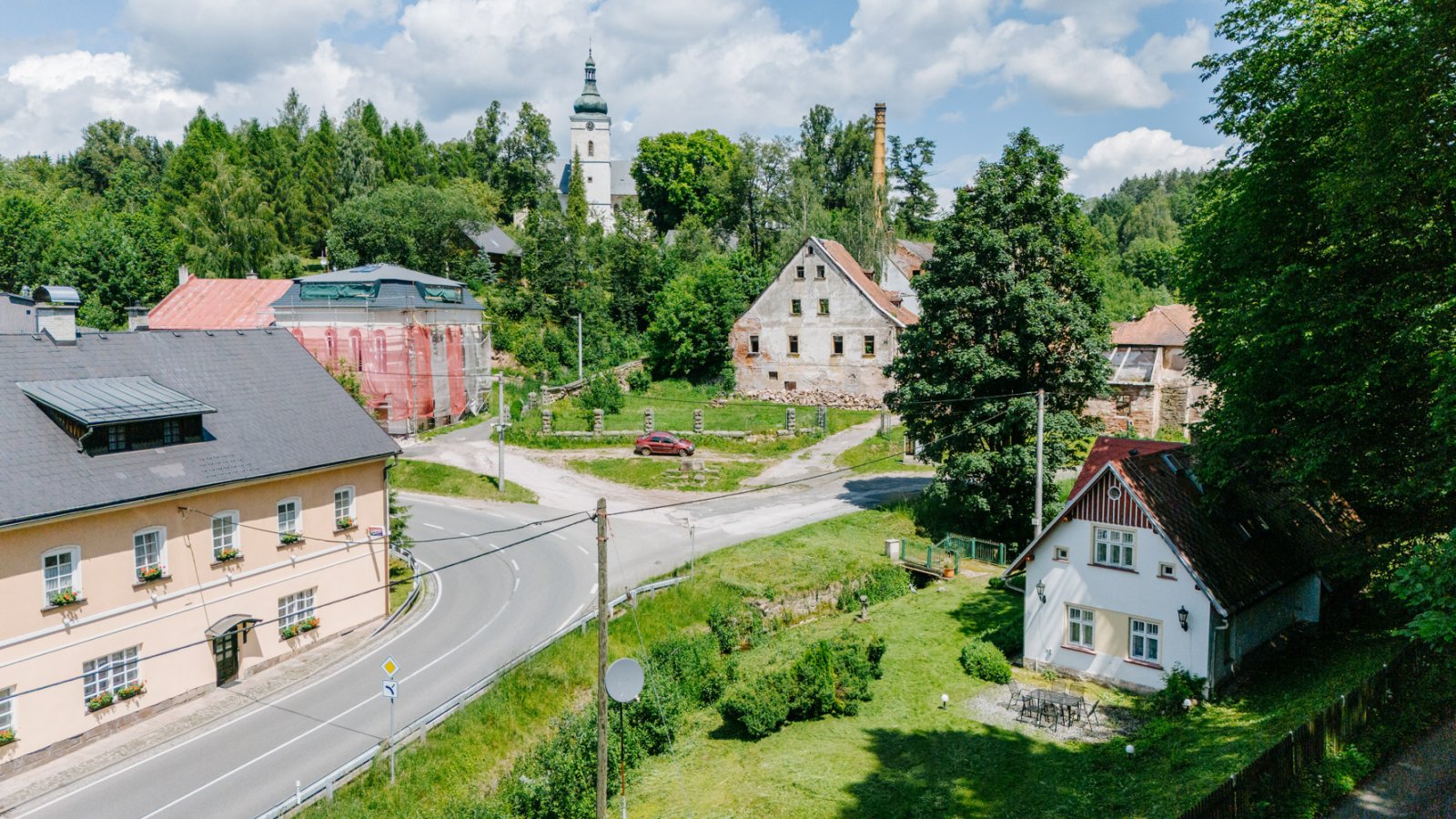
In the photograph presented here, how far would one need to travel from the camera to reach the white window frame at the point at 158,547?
2083cm

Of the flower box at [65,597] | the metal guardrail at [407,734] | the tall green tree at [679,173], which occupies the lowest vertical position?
the metal guardrail at [407,734]

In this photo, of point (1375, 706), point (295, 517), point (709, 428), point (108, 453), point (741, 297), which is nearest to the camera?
point (1375, 706)

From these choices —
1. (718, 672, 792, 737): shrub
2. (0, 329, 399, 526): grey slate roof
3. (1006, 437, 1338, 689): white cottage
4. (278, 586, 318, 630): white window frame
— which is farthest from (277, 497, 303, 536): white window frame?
(1006, 437, 1338, 689): white cottage

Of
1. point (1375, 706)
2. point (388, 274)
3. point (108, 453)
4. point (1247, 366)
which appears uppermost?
point (388, 274)

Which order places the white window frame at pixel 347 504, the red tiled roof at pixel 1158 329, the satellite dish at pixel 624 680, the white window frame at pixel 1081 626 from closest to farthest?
the satellite dish at pixel 624 680 < the white window frame at pixel 1081 626 < the white window frame at pixel 347 504 < the red tiled roof at pixel 1158 329

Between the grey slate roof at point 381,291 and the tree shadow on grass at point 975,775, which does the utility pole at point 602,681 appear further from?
the grey slate roof at point 381,291

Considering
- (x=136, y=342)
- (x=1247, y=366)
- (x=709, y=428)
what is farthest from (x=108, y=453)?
(x=709, y=428)

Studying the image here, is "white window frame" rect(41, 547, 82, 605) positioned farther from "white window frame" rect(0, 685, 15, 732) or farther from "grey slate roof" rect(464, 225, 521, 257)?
"grey slate roof" rect(464, 225, 521, 257)

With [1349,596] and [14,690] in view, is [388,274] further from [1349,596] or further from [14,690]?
[1349,596]

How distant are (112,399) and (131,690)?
260 inches

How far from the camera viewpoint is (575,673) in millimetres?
22797

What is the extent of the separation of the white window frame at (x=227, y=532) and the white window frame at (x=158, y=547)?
4.21ft

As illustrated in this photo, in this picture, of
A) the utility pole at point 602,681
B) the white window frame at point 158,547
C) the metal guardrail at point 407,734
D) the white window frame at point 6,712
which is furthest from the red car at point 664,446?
the white window frame at point 6,712

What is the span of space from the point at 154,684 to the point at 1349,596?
3048 centimetres
